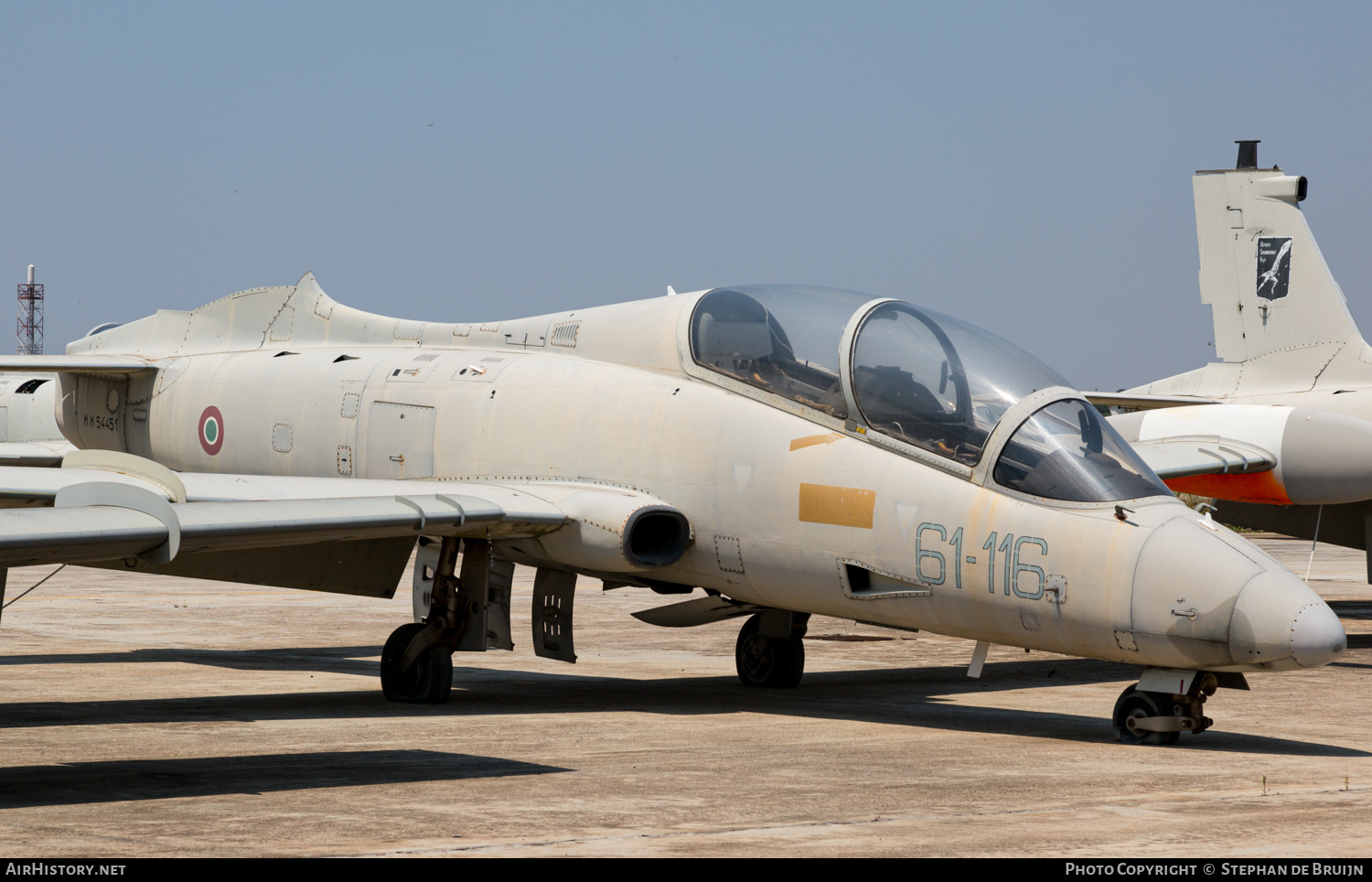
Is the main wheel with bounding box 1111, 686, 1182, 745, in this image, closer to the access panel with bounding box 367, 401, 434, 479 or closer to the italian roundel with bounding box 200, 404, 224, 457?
the access panel with bounding box 367, 401, 434, 479

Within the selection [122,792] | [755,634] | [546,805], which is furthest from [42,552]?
[755,634]

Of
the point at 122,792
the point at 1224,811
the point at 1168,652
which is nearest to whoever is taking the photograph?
the point at 1224,811

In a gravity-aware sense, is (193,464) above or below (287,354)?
below

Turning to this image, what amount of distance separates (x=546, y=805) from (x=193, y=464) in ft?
29.2

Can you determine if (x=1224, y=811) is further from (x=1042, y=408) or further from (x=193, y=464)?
(x=193, y=464)

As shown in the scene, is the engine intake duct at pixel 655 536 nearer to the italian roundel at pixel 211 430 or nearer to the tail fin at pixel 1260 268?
the italian roundel at pixel 211 430

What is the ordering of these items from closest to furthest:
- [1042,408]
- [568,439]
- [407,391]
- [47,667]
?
1. [1042,408]
2. [568,439]
3. [407,391]
4. [47,667]

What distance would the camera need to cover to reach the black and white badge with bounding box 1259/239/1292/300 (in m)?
20.9

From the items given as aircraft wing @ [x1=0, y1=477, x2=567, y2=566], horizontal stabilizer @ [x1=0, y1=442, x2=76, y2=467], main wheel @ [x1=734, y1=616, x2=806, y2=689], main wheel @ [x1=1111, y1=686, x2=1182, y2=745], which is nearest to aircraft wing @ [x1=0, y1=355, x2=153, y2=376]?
aircraft wing @ [x1=0, y1=477, x2=567, y2=566]

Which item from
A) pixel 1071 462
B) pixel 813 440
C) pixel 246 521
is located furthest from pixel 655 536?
pixel 246 521

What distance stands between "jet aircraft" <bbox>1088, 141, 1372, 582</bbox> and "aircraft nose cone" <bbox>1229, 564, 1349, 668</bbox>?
24.3ft

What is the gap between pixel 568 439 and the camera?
12414mm

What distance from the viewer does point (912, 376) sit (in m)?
10.8

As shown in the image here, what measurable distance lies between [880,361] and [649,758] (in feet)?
10.4
